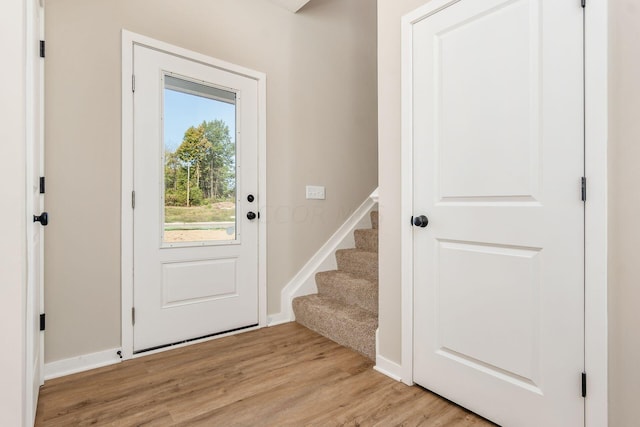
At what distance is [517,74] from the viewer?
143cm

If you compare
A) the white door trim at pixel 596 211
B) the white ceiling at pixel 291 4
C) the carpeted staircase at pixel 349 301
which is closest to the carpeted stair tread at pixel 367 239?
the carpeted staircase at pixel 349 301

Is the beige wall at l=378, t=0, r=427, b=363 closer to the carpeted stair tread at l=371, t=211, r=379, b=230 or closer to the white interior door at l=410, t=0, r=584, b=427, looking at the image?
the white interior door at l=410, t=0, r=584, b=427

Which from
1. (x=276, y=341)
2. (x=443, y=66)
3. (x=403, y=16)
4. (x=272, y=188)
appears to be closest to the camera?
(x=443, y=66)

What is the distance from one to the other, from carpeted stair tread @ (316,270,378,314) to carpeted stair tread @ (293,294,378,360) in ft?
0.15

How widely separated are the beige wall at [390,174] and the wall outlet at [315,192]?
3.63 ft

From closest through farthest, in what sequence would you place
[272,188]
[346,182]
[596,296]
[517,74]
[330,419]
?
[596,296], [517,74], [330,419], [272,188], [346,182]

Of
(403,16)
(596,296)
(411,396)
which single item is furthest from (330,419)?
(403,16)

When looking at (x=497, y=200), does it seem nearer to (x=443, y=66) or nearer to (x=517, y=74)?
(x=517, y=74)

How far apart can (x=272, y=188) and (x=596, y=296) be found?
218 centimetres

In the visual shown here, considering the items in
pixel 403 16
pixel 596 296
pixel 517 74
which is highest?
pixel 403 16

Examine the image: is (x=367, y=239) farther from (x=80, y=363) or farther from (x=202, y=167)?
(x=80, y=363)

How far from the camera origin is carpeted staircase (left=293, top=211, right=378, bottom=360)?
227 centimetres

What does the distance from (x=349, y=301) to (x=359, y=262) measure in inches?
14.4
